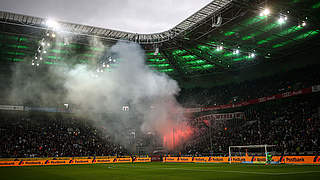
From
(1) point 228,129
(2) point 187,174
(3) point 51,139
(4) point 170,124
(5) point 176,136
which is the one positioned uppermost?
Result: (4) point 170,124

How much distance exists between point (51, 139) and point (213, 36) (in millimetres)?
24279

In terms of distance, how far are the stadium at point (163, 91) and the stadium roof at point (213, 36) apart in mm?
126

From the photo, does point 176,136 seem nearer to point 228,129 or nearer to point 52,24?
point 228,129

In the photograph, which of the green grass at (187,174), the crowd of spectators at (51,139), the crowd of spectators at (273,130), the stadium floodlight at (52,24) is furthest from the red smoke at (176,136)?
the green grass at (187,174)

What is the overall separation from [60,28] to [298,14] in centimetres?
2293

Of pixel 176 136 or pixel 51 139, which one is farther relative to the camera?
pixel 176 136

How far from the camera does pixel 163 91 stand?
38500 millimetres

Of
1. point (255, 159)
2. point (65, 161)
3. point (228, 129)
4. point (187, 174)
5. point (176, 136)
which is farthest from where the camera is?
point (176, 136)

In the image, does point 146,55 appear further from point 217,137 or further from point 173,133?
point 217,137

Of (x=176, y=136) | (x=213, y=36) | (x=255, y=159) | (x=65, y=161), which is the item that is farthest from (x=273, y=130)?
(x=65, y=161)

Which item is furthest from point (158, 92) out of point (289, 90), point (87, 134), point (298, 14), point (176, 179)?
point (176, 179)

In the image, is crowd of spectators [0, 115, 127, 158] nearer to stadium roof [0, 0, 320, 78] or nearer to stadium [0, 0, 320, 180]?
stadium [0, 0, 320, 180]

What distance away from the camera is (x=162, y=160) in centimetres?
3650

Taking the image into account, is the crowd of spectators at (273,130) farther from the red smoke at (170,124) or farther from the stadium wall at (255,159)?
the red smoke at (170,124)
